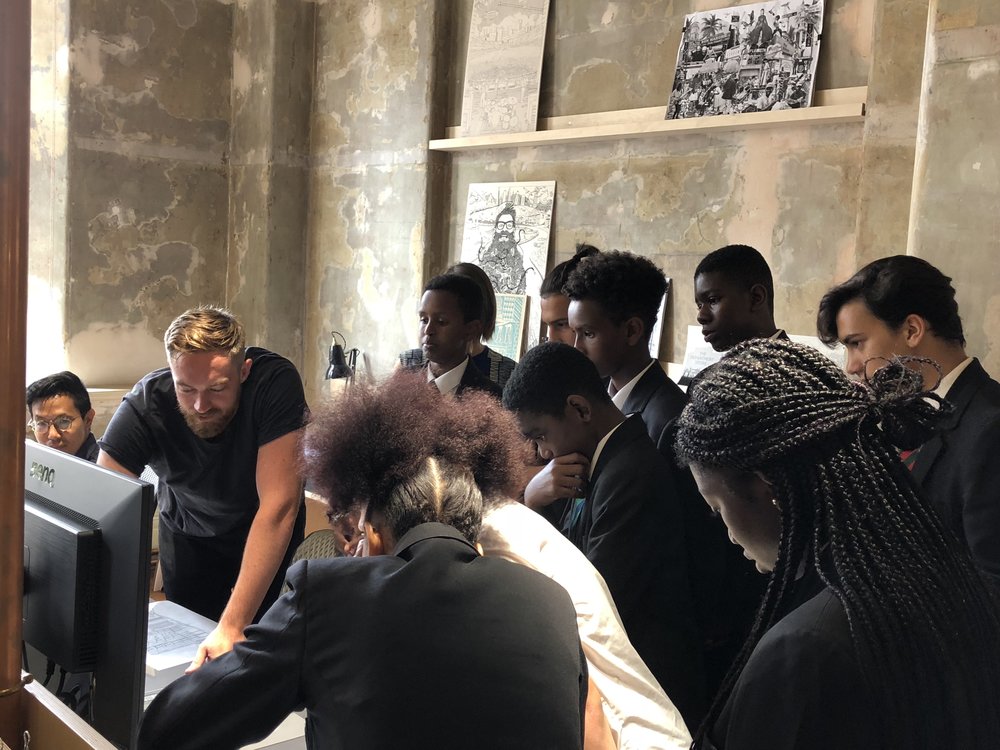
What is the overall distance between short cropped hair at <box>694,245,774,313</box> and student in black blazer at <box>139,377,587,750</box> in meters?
1.76

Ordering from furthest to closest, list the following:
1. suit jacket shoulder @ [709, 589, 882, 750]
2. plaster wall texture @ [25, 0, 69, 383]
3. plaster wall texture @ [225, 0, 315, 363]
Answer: plaster wall texture @ [225, 0, 315, 363] → plaster wall texture @ [25, 0, 69, 383] → suit jacket shoulder @ [709, 589, 882, 750]

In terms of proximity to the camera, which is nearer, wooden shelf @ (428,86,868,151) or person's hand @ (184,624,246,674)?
person's hand @ (184,624,246,674)

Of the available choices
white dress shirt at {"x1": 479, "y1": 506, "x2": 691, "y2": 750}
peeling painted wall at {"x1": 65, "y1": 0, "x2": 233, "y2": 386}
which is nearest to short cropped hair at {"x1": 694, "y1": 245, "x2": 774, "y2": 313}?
white dress shirt at {"x1": 479, "y1": 506, "x2": 691, "y2": 750}

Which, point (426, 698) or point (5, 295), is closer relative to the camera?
point (5, 295)

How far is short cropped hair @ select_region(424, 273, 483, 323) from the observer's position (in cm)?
338

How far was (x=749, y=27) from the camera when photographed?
3.66 metres

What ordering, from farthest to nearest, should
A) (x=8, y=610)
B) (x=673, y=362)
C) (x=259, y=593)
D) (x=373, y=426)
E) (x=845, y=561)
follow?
(x=673, y=362) → (x=259, y=593) → (x=373, y=426) → (x=8, y=610) → (x=845, y=561)

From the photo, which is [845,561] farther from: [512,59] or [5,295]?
[512,59]

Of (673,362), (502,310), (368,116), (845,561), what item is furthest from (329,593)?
(368,116)

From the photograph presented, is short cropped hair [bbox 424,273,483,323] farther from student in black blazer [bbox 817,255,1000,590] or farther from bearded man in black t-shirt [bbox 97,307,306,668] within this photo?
student in black blazer [bbox 817,255,1000,590]

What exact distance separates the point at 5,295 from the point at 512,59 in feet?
12.9

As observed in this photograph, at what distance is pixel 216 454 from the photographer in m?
2.53

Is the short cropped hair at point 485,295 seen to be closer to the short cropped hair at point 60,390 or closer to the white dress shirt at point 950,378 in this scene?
the short cropped hair at point 60,390

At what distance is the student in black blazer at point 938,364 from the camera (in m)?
1.77
